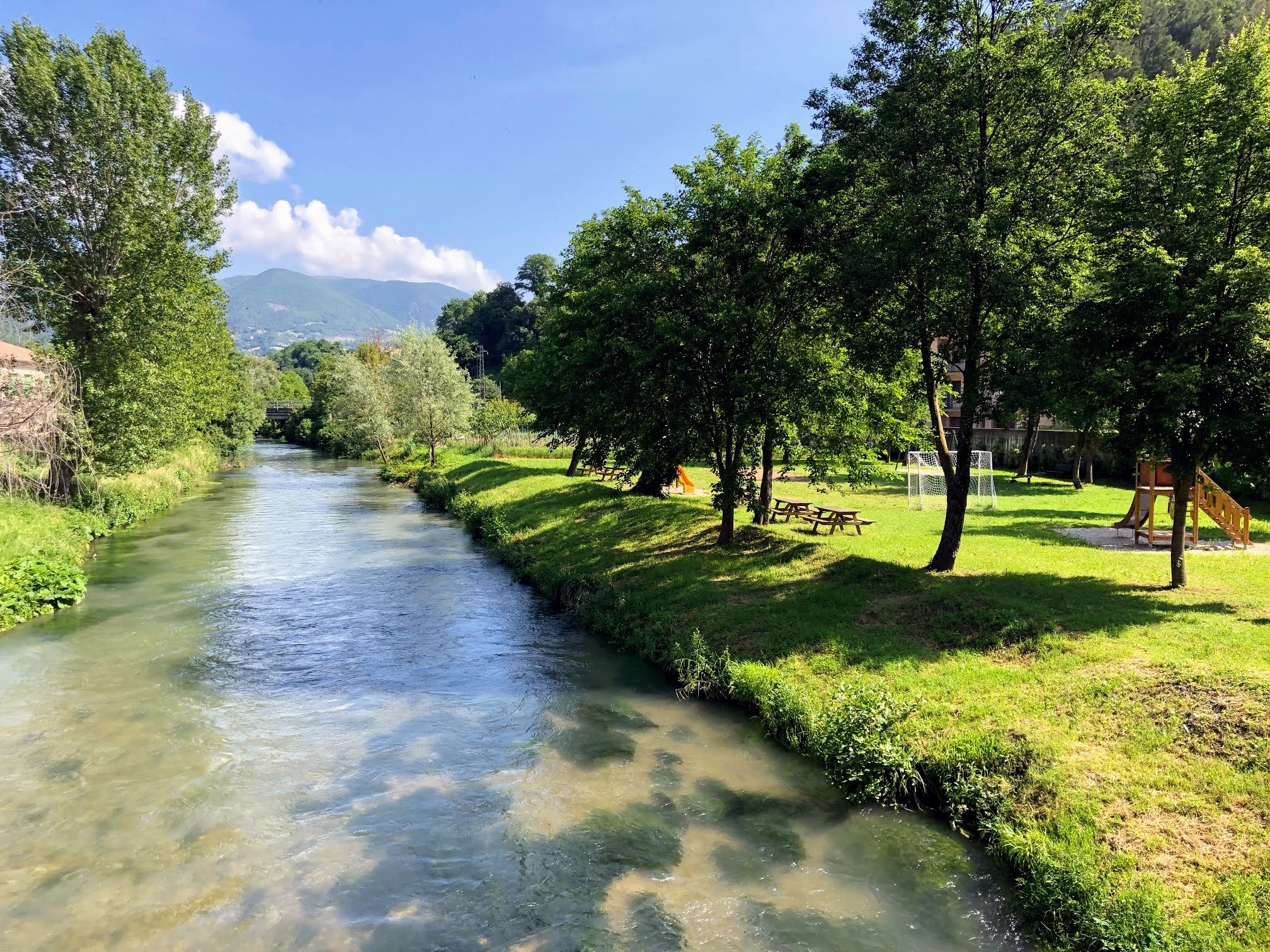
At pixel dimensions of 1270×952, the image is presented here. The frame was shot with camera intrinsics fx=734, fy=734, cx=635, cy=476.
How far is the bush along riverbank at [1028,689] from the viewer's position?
712 cm

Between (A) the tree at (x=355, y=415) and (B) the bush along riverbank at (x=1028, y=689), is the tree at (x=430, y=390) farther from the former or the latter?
(B) the bush along riverbank at (x=1028, y=689)

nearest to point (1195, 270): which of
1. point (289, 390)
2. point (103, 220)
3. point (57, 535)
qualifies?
point (57, 535)

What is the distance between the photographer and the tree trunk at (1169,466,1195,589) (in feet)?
40.8

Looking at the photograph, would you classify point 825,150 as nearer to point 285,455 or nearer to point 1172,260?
point 1172,260

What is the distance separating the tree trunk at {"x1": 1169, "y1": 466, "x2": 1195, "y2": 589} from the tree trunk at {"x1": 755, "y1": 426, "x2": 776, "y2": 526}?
8230mm

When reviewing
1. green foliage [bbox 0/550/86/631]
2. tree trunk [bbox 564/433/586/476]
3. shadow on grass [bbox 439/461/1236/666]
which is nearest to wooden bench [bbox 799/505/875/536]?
shadow on grass [bbox 439/461/1236/666]

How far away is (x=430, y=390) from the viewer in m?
54.4

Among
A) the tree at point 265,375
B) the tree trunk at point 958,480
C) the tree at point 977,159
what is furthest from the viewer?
the tree at point 265,375

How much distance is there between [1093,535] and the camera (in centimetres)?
1903

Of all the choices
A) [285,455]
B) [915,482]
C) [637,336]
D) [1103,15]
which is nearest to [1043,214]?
[1103,15]

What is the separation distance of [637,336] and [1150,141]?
1069 cm

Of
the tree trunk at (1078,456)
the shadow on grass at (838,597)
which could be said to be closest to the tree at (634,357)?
the shadow on grass at (838,597)

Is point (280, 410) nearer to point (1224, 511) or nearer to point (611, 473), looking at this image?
point (611, 473)

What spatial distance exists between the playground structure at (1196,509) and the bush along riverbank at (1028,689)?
1.70 m
